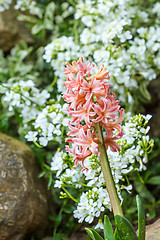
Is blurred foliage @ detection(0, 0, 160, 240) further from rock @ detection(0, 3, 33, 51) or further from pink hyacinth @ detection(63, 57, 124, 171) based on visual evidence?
pink hyacinth @ detection(63, 57, 124, 171)

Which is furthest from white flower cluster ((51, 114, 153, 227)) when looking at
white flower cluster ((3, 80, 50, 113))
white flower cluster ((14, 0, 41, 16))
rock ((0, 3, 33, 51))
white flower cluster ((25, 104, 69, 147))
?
rock ((0, 3, 33, 51))

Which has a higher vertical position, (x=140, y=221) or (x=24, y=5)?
(x=24, y=5)

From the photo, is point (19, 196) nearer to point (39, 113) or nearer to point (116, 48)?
point (39, 113)

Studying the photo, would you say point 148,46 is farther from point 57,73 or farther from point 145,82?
point 57,73

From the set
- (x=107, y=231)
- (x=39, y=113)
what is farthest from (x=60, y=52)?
(x=107, y=231)

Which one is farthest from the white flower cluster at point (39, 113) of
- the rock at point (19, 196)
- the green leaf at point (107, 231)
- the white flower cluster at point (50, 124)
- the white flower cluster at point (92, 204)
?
the green leaf at point (107, 231)

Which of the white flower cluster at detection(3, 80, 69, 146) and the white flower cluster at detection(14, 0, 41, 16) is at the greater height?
the white flower cluster at detection(14, 0, 41, 16)

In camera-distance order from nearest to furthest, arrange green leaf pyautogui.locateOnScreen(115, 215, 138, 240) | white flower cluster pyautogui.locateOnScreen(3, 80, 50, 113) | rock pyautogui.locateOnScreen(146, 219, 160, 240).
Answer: green leaf pyautogui.locateOnScreen(115, 215, 138, 240), rock pyautogui.locateOnScreen(146, 219, 160, 240), white flower cluster pyautogui.locateOnScreen(3, 80, 50, 113)

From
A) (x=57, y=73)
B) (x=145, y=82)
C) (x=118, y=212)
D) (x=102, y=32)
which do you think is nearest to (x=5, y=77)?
(x=57, y=73)
